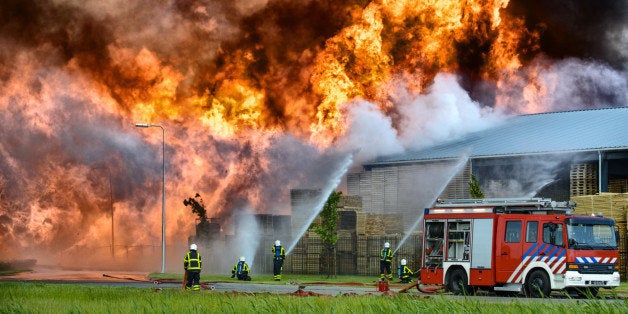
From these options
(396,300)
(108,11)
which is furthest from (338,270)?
(396,300)

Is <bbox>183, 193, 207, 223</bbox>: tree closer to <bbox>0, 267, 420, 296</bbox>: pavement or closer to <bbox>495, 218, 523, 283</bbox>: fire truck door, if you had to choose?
<bbox>0, 267, 420, 296</bbox>: pavement

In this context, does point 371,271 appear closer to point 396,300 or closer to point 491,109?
point 491,109

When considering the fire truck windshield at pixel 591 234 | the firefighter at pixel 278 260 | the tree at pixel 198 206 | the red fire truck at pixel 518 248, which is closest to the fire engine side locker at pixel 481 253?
the red fire truck at pixel 518 248

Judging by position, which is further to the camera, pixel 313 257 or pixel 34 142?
pixel 34 142

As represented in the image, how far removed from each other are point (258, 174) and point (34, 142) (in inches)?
574

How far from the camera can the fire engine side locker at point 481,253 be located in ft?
120

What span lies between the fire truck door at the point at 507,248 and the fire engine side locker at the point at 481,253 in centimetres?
24

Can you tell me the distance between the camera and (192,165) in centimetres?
6831

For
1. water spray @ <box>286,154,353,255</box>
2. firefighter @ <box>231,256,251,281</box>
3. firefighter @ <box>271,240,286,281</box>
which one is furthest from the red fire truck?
water spray @ <box>286,154,353,255</box>

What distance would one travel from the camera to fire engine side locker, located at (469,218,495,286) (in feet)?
120

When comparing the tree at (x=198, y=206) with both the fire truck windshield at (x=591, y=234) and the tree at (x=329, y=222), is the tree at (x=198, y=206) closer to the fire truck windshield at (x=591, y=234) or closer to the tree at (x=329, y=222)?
the tree at (x=329, y=222)

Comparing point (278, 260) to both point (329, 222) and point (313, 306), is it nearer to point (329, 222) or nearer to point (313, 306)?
point (329, 222)

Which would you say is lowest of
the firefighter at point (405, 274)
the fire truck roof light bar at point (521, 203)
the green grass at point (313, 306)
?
the firefighter at point (405, 274)

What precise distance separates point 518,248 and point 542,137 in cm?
2353
